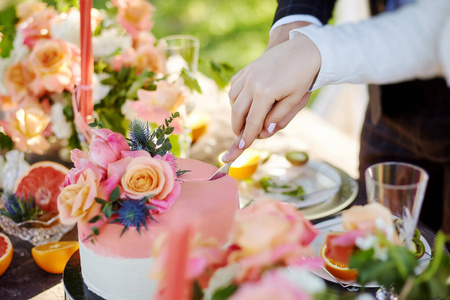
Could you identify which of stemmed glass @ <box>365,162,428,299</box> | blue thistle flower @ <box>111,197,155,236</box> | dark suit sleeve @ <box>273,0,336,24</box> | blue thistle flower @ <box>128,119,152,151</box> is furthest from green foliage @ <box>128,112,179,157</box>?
dark suit sleeve @ <box>273,0,336,24</box>

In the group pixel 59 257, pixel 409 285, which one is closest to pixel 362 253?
pixel 409 285

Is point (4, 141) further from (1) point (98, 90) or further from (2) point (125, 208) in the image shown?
(2) point (125, 208)

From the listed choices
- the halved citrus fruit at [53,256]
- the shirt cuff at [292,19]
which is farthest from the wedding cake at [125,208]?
the shirt cuff at [292,19]

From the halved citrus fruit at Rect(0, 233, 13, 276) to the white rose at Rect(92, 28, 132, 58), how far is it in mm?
541

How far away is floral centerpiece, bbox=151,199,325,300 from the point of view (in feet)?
1.38

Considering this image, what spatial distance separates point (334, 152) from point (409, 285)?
5.09 ft

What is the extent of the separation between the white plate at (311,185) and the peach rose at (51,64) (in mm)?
546

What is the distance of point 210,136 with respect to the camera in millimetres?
1651

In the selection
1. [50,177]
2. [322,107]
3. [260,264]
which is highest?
[260,264]

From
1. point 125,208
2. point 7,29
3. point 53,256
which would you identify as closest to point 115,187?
point 125,208

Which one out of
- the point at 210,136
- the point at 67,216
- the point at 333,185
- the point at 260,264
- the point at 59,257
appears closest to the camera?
the point at 260,264

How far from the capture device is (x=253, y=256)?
456mm

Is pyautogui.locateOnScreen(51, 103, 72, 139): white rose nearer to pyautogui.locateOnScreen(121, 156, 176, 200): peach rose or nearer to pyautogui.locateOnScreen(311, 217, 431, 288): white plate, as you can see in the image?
pyautogui.locateOnScreen(121, 156, 176, 200): peach rose

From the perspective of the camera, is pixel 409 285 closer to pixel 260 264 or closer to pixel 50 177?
pixel 260 264
